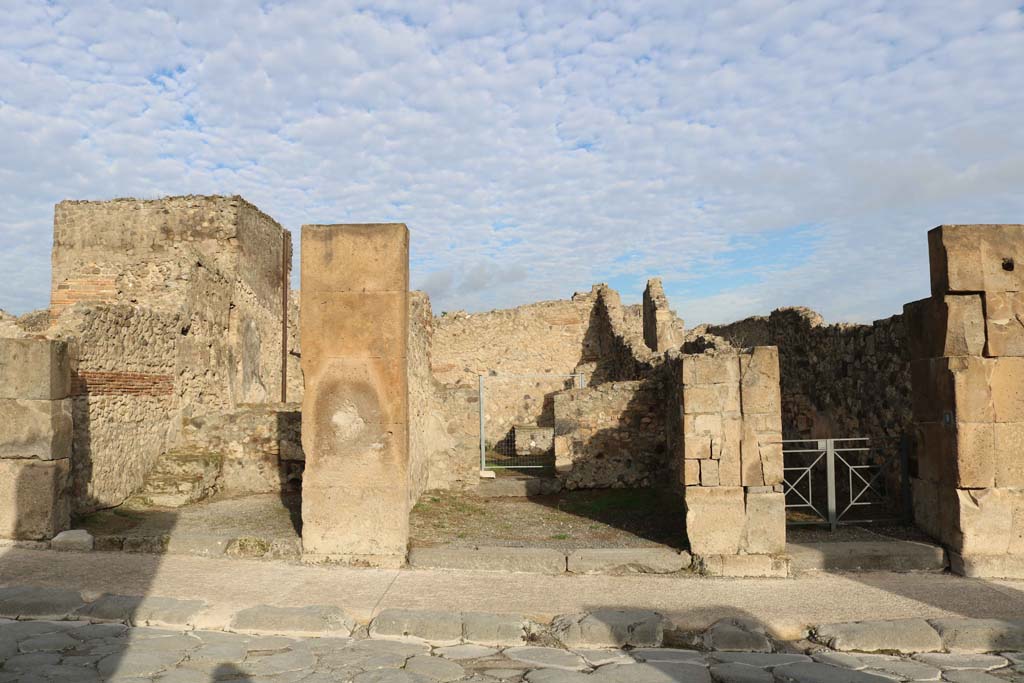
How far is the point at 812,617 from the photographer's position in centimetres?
538

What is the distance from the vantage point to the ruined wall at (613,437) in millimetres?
11336

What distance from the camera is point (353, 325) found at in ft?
22.6

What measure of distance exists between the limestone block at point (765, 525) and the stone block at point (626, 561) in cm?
61

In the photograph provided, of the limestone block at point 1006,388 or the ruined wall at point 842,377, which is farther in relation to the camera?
the ruined wall at point 842,377

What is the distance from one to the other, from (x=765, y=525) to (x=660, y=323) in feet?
41.7

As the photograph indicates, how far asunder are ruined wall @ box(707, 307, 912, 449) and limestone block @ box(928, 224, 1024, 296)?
162 centimetres

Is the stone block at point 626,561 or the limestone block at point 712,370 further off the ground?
the limestone block at point 712,370

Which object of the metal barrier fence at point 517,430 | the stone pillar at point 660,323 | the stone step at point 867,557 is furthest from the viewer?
the stone pillar at point 660,323

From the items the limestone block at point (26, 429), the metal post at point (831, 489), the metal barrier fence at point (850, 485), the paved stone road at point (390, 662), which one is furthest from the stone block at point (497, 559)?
the limestone block at point (26, 429)

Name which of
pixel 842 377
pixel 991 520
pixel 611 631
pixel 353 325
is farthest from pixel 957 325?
pixel 353 325

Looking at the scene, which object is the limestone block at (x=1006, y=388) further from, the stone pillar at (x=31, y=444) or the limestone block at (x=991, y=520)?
the stone pillar at (x=31, y=444)

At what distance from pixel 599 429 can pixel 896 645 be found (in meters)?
6.65

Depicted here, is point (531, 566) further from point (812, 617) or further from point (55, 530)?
point (55, 530)

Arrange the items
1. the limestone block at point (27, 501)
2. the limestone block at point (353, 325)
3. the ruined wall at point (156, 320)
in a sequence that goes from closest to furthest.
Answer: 1. the limestone block at point (353, 325)
2. the limestone block at point (27, 501)
3. the ruined wall at point (156, 320)
